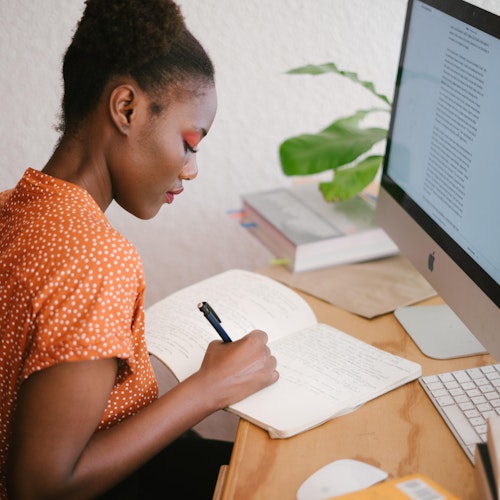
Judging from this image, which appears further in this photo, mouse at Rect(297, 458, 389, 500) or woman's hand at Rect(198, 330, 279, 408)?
woman's hand at Rect(198, 330, 279, 408)

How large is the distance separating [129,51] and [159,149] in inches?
4.6

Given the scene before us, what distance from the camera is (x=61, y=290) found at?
684 mm

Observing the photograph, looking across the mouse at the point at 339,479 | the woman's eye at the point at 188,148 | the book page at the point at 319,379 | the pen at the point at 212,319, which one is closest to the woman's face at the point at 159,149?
the woman's eye at the point at 188,148

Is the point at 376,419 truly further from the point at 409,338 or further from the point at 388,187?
the point at 388,187

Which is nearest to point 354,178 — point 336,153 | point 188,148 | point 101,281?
point 336,153

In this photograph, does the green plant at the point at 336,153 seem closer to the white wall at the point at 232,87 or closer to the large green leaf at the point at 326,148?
the large green leaf at the point at 326,148

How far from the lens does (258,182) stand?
64.6 inches

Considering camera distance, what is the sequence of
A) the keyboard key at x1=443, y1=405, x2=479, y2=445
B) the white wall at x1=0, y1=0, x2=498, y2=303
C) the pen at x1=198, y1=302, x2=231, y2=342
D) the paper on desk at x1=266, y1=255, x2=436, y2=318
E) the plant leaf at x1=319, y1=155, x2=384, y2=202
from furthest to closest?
the white wall at x1=0, y1=0, x2=498, y2=303
the plant leaf at x1=319, y1=155, x2=384, y2=202
the paper on desk at x1=266, y1=255, x2=436, y2=318
the pen at x1=198, y1=302, x2=231, y2=342
the keyboard key at x1=443, y1=405, x2=479, y2=445

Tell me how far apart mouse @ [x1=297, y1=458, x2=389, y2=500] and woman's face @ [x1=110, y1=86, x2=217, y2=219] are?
40 cm

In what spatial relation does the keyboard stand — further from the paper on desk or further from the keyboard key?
the paper on desk

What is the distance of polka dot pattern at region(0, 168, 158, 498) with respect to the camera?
68cm

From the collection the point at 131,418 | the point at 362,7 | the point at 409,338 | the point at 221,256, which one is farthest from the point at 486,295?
the point at 221,256

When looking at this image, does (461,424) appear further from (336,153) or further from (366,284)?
(336,153)

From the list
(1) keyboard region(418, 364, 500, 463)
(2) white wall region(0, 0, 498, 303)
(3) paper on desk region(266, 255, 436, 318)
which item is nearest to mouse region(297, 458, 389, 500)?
(1) keyboard region(418, 364, 500, 463)
